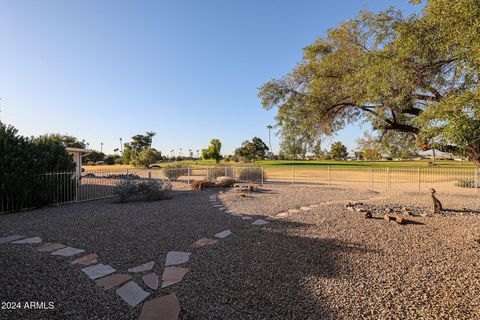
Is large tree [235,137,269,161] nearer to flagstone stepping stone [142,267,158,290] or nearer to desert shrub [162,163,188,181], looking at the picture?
desert shrub [162,163,188,181]

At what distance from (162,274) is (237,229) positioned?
7.60 feet

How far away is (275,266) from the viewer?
11.2ft

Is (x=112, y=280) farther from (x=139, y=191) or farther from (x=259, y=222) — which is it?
(x=139, y=191)

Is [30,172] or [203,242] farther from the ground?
[30,172]

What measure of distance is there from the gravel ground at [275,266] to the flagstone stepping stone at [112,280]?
10 centimetres

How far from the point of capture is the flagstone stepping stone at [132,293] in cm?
259

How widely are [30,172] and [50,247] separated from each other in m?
4.96

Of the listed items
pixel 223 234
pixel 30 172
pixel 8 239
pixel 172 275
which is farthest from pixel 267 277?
pixel 30 172

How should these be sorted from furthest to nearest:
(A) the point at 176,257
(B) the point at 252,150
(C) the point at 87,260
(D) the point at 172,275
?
(B) the point at 252,150 < (A) the point at 176,257 < (C) the point at 87,260 < (D) the point at 172,275

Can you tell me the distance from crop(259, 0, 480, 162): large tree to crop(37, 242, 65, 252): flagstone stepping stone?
20.4 ft

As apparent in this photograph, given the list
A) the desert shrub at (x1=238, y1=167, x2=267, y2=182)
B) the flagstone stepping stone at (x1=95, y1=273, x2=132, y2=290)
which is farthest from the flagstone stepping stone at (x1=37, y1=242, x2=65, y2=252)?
the desert shrub at (x1=238, y1=167, x2=267, y2=182)

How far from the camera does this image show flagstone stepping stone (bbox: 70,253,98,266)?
3.52 metres

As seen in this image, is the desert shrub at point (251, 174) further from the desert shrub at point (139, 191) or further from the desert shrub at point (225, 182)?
the desert shrub at point (139, 191)

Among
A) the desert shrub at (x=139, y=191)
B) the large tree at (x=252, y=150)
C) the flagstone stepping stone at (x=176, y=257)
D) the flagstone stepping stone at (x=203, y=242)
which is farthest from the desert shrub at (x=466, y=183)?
the large tree at (x=252, y=150)
